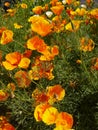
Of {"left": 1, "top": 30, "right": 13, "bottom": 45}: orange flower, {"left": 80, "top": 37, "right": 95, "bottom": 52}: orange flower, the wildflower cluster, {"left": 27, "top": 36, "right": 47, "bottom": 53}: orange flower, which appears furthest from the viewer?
{"left": 80, "top": 37, "right": 95, "bottom": 52}: orange flower

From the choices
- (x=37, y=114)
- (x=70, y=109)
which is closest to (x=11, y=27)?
(x=70, y=109)

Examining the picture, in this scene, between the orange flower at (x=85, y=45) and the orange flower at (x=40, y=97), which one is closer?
the orange flower at (x=40, y=97)

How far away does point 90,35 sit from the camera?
3.65 metres

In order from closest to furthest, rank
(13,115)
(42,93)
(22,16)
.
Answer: (42,93), (13,115), (22,16)

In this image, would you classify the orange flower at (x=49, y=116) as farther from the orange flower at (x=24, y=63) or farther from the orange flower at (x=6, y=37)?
the orange flower at (x=6, y=37)

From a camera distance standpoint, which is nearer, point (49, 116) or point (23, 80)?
point (49, 116)

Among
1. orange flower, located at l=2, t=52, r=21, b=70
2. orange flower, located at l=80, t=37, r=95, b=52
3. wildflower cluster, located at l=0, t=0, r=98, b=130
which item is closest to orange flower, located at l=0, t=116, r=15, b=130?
wildflower cluster, located at l=0, t=0, r=98, b=130

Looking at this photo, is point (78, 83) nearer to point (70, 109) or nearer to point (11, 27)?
Answer: point (70, 109)

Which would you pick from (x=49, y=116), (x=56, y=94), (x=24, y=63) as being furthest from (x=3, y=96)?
(x=49, y=116)

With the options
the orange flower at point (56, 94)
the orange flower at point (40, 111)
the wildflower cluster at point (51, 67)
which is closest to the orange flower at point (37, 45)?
the wildflower cluster at point (51, 67)

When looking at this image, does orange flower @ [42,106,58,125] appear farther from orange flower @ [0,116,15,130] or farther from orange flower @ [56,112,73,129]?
orange flower @ [0,116,15,130]

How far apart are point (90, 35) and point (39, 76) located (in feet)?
3.09

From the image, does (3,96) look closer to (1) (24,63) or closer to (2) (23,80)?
(2) (23,80)

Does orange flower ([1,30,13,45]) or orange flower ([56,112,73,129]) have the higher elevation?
orange flower ([1,30,13,45])
